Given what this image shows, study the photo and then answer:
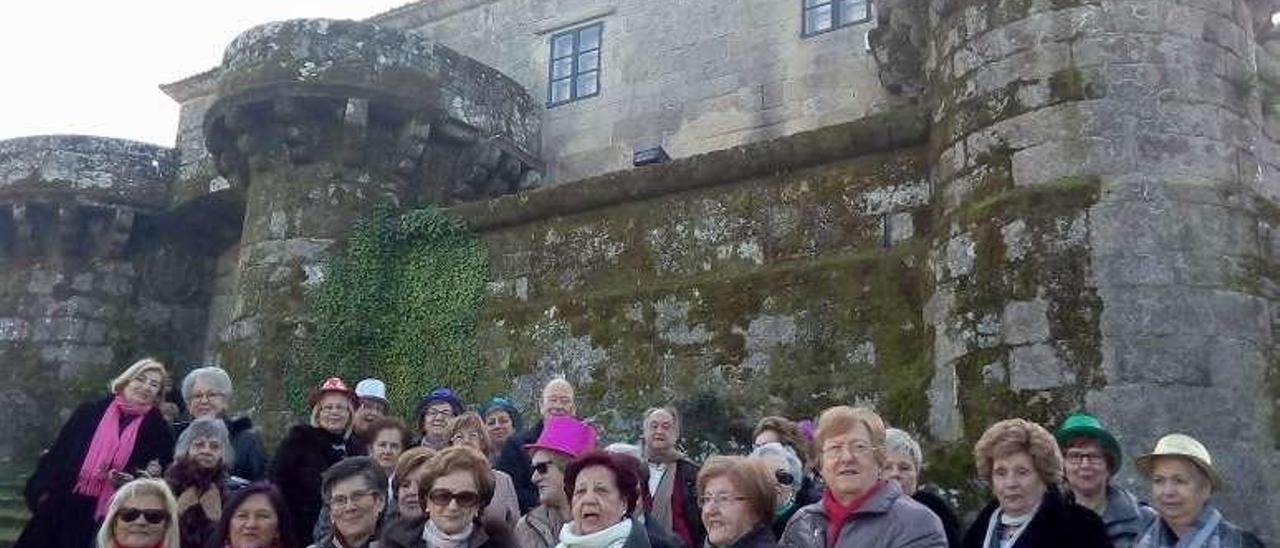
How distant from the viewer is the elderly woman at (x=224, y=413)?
6688 millimetres

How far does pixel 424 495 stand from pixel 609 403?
14.4 ft

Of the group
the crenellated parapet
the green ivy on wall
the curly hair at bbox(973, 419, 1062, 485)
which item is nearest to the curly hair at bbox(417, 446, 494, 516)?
the curly hair at bbox(973, 419, 1062, 485)

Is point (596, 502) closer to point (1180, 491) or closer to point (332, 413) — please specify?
point (1180, 491)

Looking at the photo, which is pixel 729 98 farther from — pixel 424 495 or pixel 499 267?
pixel 424 495

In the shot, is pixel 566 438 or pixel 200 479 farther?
pixel 200 479

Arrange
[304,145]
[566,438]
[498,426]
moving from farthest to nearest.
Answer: [304,145], [498,426], [566,438]

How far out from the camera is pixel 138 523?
4.84 meters

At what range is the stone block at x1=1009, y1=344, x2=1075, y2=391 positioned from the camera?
636cm

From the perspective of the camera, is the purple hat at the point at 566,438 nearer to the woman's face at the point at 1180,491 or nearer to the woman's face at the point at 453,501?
the woman's face at the point at 453,501

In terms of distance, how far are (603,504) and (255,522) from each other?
5.11ft

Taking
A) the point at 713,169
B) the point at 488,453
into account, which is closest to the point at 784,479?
the point at 488,453

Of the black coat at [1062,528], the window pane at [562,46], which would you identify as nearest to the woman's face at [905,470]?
the black coat at [1062,528]

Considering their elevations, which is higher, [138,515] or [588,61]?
[588,61]

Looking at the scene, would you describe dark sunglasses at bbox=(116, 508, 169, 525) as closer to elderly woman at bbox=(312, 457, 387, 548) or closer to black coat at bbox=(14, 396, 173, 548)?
elderly woman at bbox=(312, 457, 387, 548)
